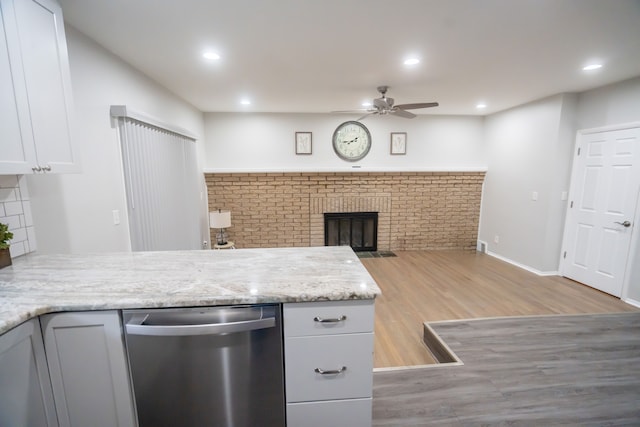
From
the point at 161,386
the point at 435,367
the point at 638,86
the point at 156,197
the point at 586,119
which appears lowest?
the point at 435,367

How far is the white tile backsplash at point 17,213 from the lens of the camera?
145cm

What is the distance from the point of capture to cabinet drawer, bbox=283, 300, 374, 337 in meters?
1.16

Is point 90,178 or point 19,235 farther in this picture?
point 90,178

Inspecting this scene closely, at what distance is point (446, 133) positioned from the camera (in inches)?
199

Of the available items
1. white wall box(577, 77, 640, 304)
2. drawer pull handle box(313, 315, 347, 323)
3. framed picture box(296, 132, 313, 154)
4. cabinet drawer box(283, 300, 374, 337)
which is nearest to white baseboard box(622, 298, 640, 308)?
white wall box(577, 77, 640, 304)

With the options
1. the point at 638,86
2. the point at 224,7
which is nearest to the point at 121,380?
the point at 224,7

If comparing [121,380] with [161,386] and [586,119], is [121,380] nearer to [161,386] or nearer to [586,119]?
[161,386]

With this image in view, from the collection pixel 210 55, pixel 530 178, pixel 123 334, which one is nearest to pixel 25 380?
pixel 123 334

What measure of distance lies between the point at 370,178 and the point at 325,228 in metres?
1.25

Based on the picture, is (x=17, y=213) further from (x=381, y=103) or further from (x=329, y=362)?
(x=381, y=103)

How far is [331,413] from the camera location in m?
1.25

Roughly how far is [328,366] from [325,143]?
4176mm

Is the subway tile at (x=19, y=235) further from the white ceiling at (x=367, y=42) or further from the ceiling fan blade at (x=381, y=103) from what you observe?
the ceiling fan blade at (x=381, y=103)

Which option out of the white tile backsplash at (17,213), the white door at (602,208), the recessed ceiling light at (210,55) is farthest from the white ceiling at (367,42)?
the white tile backsplash at (17,213)
